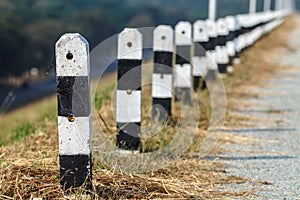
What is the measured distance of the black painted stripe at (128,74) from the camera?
5.12 meters

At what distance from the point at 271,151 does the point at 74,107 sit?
2.76m

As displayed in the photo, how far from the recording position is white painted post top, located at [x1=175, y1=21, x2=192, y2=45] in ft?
23.6

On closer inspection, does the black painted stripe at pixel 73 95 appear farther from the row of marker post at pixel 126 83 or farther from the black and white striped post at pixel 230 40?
the black and white striped post at pixel 230 40

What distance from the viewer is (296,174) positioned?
4816 millimetres

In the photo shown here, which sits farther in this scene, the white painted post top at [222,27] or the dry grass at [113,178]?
the white painted post top at [222,27]

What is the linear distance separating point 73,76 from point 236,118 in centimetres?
406

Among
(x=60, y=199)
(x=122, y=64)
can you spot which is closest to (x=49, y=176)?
(x=60, y=199)

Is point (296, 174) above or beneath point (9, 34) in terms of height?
beneath

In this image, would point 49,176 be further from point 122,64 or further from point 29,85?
point 29,85

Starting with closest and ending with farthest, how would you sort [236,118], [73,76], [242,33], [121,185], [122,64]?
[73,76]
[121,185]
[122,64]
[236,118]
[242,33]

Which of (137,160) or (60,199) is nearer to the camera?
(60,199)

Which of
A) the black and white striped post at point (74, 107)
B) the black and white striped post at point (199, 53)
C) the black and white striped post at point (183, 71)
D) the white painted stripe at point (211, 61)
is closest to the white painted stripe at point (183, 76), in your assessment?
the black and white striped post at point (183, 71)

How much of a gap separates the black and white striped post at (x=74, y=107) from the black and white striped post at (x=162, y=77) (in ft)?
9.09

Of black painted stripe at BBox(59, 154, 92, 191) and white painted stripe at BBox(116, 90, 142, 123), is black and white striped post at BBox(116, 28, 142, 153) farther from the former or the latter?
black painted stripe at BBox(59, 154, 92, 191)
